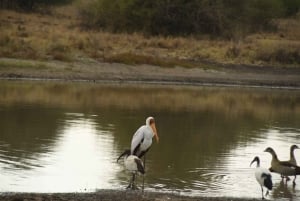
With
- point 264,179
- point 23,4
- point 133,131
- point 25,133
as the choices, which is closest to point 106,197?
point 264,179

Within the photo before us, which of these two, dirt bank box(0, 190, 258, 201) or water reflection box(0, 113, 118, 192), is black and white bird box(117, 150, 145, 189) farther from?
dirt bank box(0, 190, 258, 201)

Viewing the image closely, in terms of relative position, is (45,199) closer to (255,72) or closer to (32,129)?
(32,129)

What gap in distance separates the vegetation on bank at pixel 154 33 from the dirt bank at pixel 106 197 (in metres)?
26.8

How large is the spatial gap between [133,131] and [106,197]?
10.1 m

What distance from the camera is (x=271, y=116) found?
101 ft

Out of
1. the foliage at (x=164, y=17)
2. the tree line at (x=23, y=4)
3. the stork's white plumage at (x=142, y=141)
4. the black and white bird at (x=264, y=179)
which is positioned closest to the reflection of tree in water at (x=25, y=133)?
the stork's white plumage at (x=142, y=141)

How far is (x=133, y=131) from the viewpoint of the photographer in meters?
23.7

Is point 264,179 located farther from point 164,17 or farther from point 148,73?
point 164,17

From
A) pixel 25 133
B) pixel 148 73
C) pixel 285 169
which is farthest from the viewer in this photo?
pixel 148 73

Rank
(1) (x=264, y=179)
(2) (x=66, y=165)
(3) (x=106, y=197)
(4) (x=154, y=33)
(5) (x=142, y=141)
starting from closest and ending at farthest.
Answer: (3) (x=106, y=197)
(1) (x=264, y=179)
(5) (x=142, y=141)
(2) (x=66, y=165)
(4) (x=154, y=33)

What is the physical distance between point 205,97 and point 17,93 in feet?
26.2

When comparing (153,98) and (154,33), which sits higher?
(154,33)

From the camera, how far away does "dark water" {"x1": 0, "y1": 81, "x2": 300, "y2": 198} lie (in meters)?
16.4

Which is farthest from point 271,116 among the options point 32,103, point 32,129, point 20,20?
point 20,20
